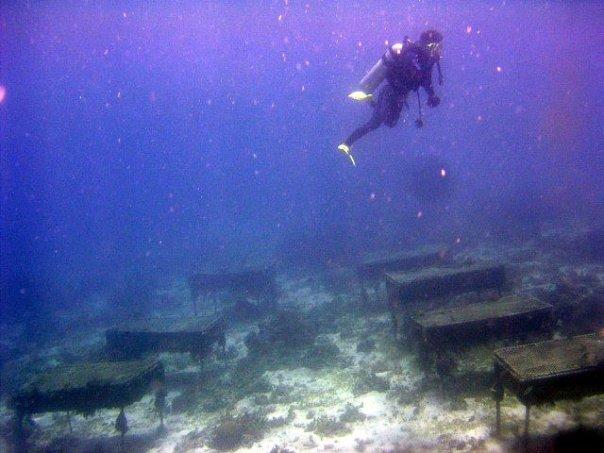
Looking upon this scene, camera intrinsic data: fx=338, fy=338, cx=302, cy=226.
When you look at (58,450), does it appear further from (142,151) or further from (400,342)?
(142,151)

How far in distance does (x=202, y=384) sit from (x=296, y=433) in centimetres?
420

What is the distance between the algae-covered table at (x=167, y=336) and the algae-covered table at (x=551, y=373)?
773 cm

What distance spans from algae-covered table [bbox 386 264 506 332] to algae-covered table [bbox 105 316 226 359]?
231 inches

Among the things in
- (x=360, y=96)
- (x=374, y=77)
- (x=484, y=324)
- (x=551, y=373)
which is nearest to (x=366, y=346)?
(x=484, y=324)

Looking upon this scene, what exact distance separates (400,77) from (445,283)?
6926mm

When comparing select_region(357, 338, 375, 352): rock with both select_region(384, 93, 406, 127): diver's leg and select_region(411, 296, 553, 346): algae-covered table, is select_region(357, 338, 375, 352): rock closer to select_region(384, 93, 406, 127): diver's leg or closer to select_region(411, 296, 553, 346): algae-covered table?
select_region(411, 296, 553, 346): algae-covered table

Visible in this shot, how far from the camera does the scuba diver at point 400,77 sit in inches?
269

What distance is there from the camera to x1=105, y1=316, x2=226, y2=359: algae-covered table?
10047 mm

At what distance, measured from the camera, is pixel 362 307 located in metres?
→ 14.8

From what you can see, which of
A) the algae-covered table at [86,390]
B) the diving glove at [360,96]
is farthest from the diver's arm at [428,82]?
the algae-covered table at [86,390]

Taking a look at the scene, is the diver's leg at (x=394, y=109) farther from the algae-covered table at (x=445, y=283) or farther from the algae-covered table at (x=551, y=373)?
the algae-covered table at (x=445, y=283)

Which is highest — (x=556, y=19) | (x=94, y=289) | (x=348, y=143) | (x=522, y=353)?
(x=556, y=19)

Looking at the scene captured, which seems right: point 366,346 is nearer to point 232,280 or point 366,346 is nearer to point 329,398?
point 329,398

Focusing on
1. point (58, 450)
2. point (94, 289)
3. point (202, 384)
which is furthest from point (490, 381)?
point (94, 289)
